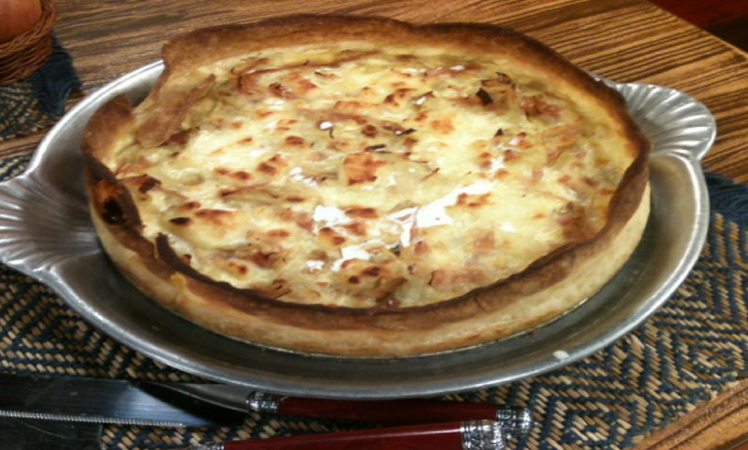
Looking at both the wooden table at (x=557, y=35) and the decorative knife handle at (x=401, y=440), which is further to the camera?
the wooden table at (x=557, y=35)

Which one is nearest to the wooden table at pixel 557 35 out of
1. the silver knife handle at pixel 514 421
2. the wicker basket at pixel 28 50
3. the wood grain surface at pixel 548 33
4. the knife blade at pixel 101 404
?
the wood grain surface at pixel 548 33

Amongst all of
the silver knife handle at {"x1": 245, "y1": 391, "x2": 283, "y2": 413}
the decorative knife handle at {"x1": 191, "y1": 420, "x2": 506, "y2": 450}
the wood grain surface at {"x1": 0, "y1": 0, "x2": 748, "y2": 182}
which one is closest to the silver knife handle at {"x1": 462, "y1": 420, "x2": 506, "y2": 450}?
the decorative knife handle at {"x1": 191, "y1": 420, "x2": 506, "y2": 450}

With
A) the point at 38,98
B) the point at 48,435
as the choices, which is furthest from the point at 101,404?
the point at 38,98

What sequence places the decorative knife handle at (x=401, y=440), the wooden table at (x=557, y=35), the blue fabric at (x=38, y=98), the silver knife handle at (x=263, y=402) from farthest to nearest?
1. the wooden table at (x=557, y=35)
2. the blue fabric at (x=38, y=98)
3. the silver knife handle at (x=263, y=402)
4. the decorative knife handle at (x=401, y=440)

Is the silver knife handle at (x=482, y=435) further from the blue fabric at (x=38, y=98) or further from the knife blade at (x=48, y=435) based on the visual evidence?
the blue fabric at (x=38, y=98)

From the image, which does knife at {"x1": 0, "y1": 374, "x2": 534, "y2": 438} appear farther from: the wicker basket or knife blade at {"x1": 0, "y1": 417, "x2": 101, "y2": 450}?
the wicker basket

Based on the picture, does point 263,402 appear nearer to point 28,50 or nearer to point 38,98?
point 38,98
